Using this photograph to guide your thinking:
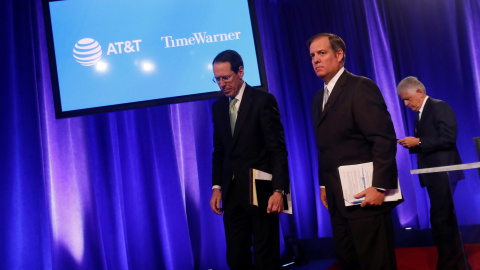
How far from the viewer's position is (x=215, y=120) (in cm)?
263

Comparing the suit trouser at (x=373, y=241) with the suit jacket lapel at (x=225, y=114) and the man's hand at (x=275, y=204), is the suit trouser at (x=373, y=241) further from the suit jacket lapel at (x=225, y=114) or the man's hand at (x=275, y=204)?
the suit jacket lapel at (x=225, y=114)

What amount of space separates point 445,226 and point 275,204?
1377 mm

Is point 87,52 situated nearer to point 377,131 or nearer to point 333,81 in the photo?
point 333,81

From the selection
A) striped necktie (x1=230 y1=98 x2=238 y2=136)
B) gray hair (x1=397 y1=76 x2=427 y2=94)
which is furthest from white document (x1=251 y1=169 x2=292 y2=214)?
gray hair (x1=397 y1=76 x2=427 y2=94)

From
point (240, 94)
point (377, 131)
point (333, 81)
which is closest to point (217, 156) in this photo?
point (240, 94)

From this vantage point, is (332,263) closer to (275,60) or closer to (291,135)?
(291,135)

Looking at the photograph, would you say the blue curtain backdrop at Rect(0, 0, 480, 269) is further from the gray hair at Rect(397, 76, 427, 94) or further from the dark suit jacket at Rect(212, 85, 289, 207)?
the gray hair at Rect(397, 76, 427, 94)

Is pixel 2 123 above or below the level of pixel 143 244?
above

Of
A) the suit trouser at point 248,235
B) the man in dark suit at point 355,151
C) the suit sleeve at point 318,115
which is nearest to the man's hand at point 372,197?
the man in dark suit at point 355,151

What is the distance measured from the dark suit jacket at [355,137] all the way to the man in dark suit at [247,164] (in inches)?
10.4

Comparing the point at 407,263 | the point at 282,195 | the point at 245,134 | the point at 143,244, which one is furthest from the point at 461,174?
the point at 143,244

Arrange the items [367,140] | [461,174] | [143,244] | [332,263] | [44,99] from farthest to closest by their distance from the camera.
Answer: [332,263]
[143,244]
[44,99]
[461,174]
[367,140]

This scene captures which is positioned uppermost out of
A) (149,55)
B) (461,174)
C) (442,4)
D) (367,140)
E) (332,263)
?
(442,4)

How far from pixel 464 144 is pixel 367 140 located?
11.4ft
